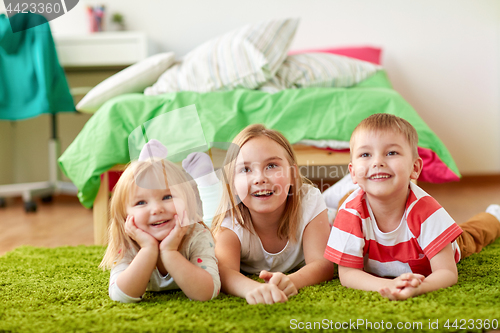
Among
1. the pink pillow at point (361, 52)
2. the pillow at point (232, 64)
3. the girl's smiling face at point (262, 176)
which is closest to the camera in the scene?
the girl's smiling face at point (262, 176)

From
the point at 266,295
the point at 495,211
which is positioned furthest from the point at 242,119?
the point at 495,211

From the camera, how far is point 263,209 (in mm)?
885

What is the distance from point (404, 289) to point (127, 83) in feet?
3.80

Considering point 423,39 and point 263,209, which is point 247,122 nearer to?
point 263,209

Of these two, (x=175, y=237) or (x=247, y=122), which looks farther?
(x=247, y=122)

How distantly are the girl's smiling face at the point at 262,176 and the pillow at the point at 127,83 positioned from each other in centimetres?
76

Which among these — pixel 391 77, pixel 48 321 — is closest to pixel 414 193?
pixel 48 321

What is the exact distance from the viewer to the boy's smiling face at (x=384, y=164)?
2.61 ft

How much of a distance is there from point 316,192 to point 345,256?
205 mm

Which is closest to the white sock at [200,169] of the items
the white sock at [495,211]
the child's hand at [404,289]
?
the child's hand at [404,289]

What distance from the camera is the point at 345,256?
83 cm

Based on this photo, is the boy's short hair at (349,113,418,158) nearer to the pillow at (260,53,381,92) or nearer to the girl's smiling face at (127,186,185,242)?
the girl's smiling face at (127,186,185,242)

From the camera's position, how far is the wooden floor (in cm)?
149

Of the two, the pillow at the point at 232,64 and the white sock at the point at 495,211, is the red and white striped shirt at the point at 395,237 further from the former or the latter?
the pillow at the point at 232,64
